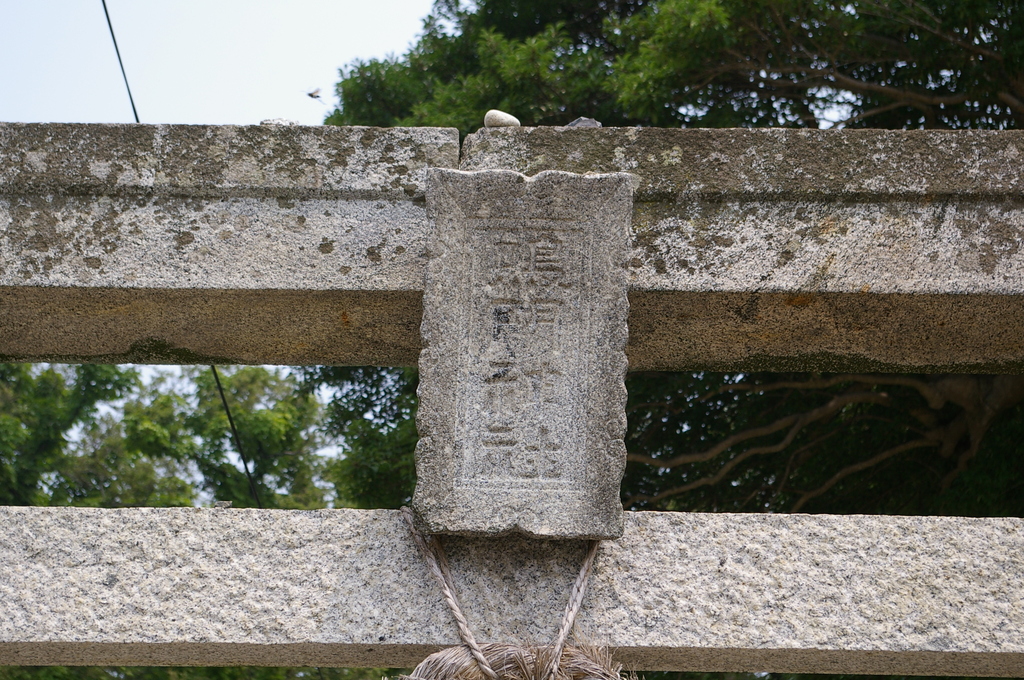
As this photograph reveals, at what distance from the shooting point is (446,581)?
1.50 m

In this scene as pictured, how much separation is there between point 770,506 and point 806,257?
3.08m

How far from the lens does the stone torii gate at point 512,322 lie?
4.94 ft

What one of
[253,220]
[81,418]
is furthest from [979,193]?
[81,418]

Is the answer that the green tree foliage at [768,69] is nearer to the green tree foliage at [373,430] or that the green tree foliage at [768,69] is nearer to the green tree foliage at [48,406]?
the green tree foliage at [373,430]

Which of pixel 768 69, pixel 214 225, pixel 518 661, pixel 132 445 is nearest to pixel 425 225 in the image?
pixel 214 225

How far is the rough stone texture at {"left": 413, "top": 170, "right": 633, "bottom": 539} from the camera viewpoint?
4.81 feet

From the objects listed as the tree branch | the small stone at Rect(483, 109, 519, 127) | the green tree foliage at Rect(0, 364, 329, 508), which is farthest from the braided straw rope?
the green tree foliage at Rect(0, 364, 329, 508)

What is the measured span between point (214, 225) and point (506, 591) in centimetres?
84

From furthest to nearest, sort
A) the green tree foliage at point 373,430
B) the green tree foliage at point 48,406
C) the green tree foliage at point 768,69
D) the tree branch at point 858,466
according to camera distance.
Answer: the green tree foliage at point 48,406 → the green tree foliage at point 373,430 → the tree branch at point 858,466 → the green tree foliage at point 768,69

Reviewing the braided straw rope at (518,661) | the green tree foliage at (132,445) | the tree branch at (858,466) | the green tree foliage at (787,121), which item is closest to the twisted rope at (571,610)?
the braided straw rope at (518,661)

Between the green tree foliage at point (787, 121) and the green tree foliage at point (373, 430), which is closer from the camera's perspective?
the green tree foliage at point (787, 121)

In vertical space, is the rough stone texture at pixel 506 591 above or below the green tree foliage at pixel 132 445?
above

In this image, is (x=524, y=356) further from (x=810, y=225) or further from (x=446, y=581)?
(x=810, y=225)

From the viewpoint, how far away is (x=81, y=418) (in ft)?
29.9
